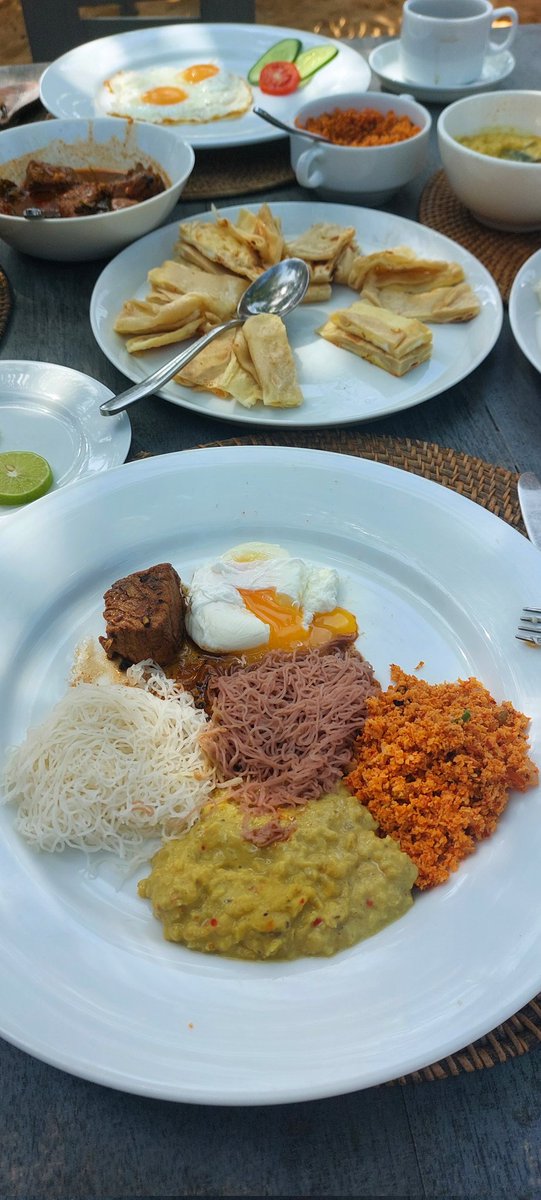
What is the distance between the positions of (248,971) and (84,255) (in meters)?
2.98

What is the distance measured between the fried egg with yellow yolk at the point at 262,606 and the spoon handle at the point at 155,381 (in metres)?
0.68

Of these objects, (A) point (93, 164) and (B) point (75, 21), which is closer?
(A) point (93, 164)

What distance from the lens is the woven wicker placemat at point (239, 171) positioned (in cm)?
405

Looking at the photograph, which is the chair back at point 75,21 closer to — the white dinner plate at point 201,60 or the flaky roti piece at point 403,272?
the white dinner plate at point 201,60

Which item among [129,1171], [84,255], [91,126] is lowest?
[129,1171]

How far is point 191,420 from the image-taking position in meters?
2.98

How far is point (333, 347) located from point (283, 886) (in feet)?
7.01

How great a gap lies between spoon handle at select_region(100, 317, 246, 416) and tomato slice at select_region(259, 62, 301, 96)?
2286mm

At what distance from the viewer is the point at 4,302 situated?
3.48 metres

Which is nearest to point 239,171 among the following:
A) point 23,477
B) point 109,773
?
point 23,477

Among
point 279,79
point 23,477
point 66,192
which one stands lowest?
point 23,477

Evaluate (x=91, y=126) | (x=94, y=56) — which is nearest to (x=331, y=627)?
(x=91, y=126)

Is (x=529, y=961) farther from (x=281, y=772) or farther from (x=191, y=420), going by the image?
(x=191, y=420)

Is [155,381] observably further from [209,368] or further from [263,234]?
[263,234]
